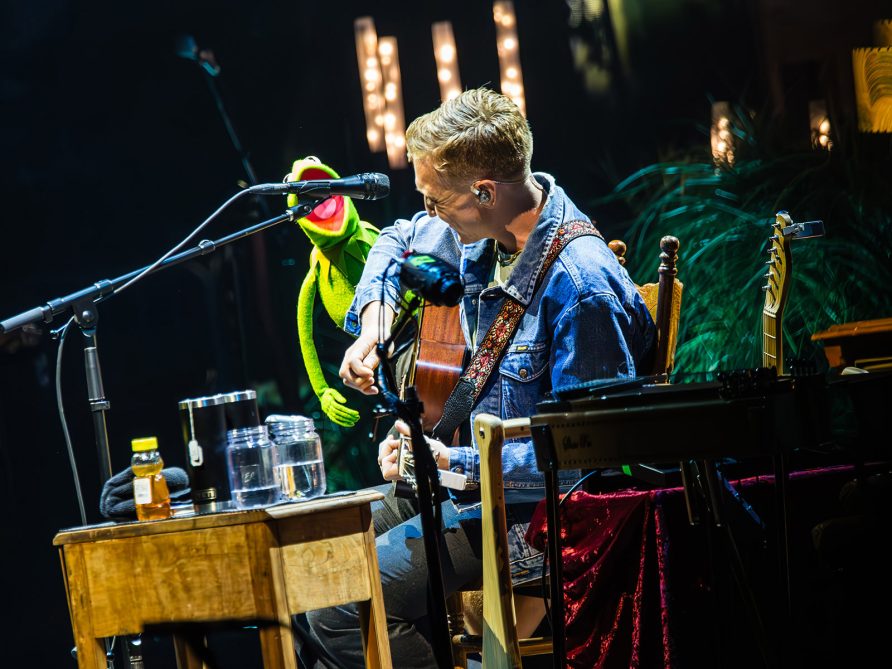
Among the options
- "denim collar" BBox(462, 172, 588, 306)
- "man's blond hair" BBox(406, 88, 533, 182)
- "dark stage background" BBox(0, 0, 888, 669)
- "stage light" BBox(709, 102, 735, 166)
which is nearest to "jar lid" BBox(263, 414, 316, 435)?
"denim collar" BBox(462, 172, 588, 306)

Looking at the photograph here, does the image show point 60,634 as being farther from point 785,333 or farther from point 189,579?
point 785,333

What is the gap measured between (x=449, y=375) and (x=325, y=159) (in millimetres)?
1859

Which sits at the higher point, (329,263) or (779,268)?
(329,263)

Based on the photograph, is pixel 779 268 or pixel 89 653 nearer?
pixel 89 653

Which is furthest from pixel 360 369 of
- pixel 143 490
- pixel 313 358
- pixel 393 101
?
pixel 393 101

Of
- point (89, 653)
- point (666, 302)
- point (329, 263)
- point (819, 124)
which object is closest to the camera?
point (89, 653)

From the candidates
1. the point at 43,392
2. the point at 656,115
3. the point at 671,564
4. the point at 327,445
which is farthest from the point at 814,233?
the point at 43,392

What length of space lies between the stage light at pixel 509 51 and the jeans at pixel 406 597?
228 centimetres

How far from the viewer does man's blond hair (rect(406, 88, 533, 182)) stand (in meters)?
2.57

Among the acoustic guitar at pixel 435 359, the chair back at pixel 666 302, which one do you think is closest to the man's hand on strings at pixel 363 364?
the acoustic guitar at pixel 435 359

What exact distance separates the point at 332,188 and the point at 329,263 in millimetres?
946

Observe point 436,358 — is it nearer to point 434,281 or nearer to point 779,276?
point 434,281

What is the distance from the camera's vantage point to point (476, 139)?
2.57m

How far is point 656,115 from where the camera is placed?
163 inches
